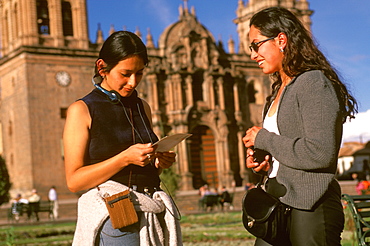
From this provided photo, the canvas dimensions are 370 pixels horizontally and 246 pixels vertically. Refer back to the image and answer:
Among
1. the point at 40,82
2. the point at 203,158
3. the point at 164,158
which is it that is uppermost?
the point at 40,82

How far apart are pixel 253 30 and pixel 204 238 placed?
7.41 m

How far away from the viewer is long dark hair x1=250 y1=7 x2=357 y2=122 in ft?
9.39

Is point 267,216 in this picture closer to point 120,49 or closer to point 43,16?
point 120,49

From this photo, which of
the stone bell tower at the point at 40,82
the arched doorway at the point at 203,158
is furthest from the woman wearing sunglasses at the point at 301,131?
the arched doorway at the point at 203,158

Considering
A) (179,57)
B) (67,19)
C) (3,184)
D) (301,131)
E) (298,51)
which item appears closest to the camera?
(301,131)

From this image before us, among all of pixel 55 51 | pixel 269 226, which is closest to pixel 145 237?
pixel 269 226

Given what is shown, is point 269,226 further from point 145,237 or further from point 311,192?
point 145,237

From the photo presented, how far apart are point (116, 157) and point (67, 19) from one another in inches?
1227

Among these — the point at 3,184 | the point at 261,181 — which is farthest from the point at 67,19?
the point at 261,181

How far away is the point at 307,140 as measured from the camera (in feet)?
8.80

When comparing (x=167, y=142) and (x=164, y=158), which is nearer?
(x=167, y=142)

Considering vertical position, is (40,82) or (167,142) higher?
(40,82)

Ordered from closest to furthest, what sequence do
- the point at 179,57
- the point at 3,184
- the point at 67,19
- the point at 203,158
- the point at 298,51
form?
the point at 298,51 < the point at 3,184 < the point at 67,19 < the point at 203,158 < the point at 179,57

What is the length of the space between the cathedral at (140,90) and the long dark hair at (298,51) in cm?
2552
